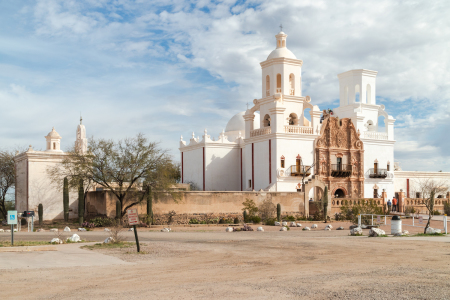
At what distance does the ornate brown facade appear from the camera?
43.6 m

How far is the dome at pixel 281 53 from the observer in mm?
44112

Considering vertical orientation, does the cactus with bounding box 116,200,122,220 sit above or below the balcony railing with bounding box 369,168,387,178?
below

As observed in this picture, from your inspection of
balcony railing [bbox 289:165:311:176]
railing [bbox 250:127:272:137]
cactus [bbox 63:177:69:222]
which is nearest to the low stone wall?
balcony railing [bbox 289:165:311:176]

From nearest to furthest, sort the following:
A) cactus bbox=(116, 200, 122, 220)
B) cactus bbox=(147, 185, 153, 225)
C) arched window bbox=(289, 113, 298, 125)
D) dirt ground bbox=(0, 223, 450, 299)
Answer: dirt ground bbox=(0, 223, 450, 299)
cactus bbox=(116, 200, 122, 220)
cactus bbox=(147, 185, 153, 225)
arched window bbox=(289, 113, 298, 125)

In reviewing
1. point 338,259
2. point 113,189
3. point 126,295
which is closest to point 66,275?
point 126,295

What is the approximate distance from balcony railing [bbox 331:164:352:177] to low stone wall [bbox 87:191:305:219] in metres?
6.38

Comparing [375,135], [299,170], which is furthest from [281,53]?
[375,135]

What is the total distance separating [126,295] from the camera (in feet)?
28.3

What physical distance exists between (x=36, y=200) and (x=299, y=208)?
20.3m

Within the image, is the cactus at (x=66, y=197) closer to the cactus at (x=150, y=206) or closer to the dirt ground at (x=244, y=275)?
the cactus at (x=150, y=206)

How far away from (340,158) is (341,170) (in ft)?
4.30

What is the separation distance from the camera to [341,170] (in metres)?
44.2

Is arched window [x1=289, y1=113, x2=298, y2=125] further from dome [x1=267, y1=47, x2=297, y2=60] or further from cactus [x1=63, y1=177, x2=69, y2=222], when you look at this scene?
cactus [x1=63, y1=177, x2=69, y2=222]

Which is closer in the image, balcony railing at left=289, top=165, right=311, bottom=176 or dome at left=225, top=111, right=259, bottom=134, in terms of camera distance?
balcony railing at left=289, top=165, right=311, bottom=176
